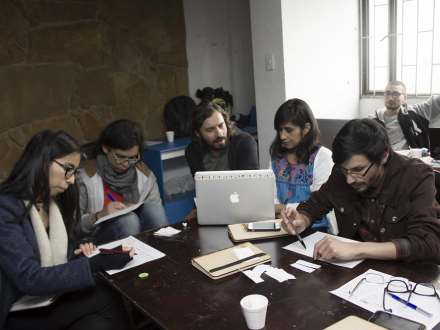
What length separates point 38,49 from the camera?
2934mm

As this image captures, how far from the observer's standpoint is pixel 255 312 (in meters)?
0.89

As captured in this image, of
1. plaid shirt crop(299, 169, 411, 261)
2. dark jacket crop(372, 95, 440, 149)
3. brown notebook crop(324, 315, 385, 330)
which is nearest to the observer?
brown notebook crop(324, 315, 385, 330)

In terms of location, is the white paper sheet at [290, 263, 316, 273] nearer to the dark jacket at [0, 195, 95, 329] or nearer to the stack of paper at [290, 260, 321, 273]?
the stack of paper at [290, 260, 321, 273]

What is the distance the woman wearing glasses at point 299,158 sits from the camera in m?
1.90

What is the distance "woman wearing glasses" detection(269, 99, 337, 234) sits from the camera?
1.90 m

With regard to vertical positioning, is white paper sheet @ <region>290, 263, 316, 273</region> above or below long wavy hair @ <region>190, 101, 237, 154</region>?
below

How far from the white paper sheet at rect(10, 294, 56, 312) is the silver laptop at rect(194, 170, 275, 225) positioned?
2.21ft

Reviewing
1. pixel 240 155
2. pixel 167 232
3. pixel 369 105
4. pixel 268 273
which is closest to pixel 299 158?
pixel 240 155

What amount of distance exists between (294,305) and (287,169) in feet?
3.59

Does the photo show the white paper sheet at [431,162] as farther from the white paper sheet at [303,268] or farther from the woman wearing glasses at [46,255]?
the woman wearing glasses at [46,255]

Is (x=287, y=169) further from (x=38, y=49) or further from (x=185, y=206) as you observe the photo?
(x=38, y=49)

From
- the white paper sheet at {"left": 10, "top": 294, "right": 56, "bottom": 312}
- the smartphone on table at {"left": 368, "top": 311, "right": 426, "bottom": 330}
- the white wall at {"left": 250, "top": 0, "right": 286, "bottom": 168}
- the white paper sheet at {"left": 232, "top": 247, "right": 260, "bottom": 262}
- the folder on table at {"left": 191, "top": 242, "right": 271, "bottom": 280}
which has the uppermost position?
the white wall at {"left": 250, "top": 0, "right": 286, "bottom": 168}

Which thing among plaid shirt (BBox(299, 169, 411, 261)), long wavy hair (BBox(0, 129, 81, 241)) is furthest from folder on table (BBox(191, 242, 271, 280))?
long wavy hair (BBox(0, 129, 81, 241))

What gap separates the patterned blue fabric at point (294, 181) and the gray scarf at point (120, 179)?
3.00ft
